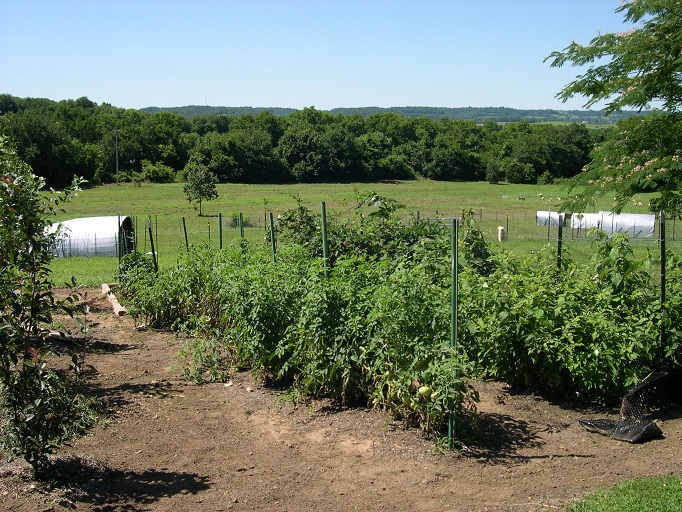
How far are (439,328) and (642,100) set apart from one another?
18.5 ft

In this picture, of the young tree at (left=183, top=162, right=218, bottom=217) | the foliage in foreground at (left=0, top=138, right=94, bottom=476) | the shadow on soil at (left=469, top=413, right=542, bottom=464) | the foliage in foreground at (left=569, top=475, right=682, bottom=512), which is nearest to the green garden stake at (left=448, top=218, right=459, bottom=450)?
the shadow on soil at (left=469, top=413, right=542, bottom=464)

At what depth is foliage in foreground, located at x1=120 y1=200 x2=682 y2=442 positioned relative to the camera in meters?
5.51

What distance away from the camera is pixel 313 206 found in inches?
1902

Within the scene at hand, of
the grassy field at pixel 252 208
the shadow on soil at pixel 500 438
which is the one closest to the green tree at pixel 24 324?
the shadow on soil at pixel 500 438

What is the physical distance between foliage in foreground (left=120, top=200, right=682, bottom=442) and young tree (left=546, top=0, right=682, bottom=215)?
261cm

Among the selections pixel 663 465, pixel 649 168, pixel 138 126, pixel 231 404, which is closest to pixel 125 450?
pixel 231 404

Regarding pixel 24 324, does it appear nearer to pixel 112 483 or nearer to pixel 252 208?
pixel 112 483

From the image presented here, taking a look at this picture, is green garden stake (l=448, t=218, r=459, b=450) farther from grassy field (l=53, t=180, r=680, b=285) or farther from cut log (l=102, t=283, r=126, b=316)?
cut log (l=102, t=283, r=126, b=316)

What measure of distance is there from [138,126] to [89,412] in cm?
8654

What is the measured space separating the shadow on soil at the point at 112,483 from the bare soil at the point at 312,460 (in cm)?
1

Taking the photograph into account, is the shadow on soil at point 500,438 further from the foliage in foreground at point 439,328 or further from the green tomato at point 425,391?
the green tomato at point 425,391

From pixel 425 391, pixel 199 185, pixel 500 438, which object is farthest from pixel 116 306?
pixel 199 185

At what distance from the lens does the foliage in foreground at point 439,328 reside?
5508 mm

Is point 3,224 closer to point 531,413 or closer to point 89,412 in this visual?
point 89,412
